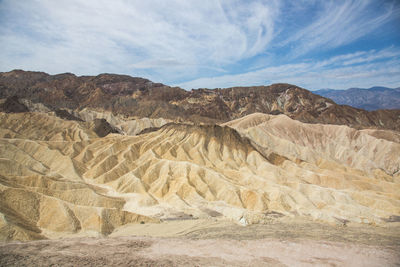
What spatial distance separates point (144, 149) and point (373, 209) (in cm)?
5094

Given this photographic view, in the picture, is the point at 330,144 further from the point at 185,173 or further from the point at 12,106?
the point at 12,106

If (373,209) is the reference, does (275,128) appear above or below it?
above

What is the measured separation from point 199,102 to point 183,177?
124339 millimetres

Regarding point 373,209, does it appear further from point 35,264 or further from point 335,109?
point 335,109

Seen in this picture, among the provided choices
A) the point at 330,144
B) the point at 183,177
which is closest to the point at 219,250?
the point at 183,177

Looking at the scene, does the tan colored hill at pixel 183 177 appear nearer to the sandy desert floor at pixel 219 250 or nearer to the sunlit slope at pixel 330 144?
the sunlit slope at pixel 330 144

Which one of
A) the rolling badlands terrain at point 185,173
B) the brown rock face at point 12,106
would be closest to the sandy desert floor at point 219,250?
the rolling badlands terrain at point 185,173

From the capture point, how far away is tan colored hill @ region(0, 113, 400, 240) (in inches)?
1316

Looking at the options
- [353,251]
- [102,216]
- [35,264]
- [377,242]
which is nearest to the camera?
[35,264]

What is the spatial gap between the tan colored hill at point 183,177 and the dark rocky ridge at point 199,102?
4853cm

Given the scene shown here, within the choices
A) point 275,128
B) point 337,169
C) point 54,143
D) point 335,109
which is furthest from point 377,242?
point 335,109

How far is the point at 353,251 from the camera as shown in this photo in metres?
22.5

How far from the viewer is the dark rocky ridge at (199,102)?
140 metres

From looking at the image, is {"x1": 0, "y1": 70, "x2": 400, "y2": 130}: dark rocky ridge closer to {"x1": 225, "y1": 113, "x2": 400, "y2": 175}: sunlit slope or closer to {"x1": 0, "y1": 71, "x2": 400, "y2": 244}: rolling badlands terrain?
{"x1": 0, "y1": 71, "x2": 400, "y2": 244}: rolling badlands terrain
